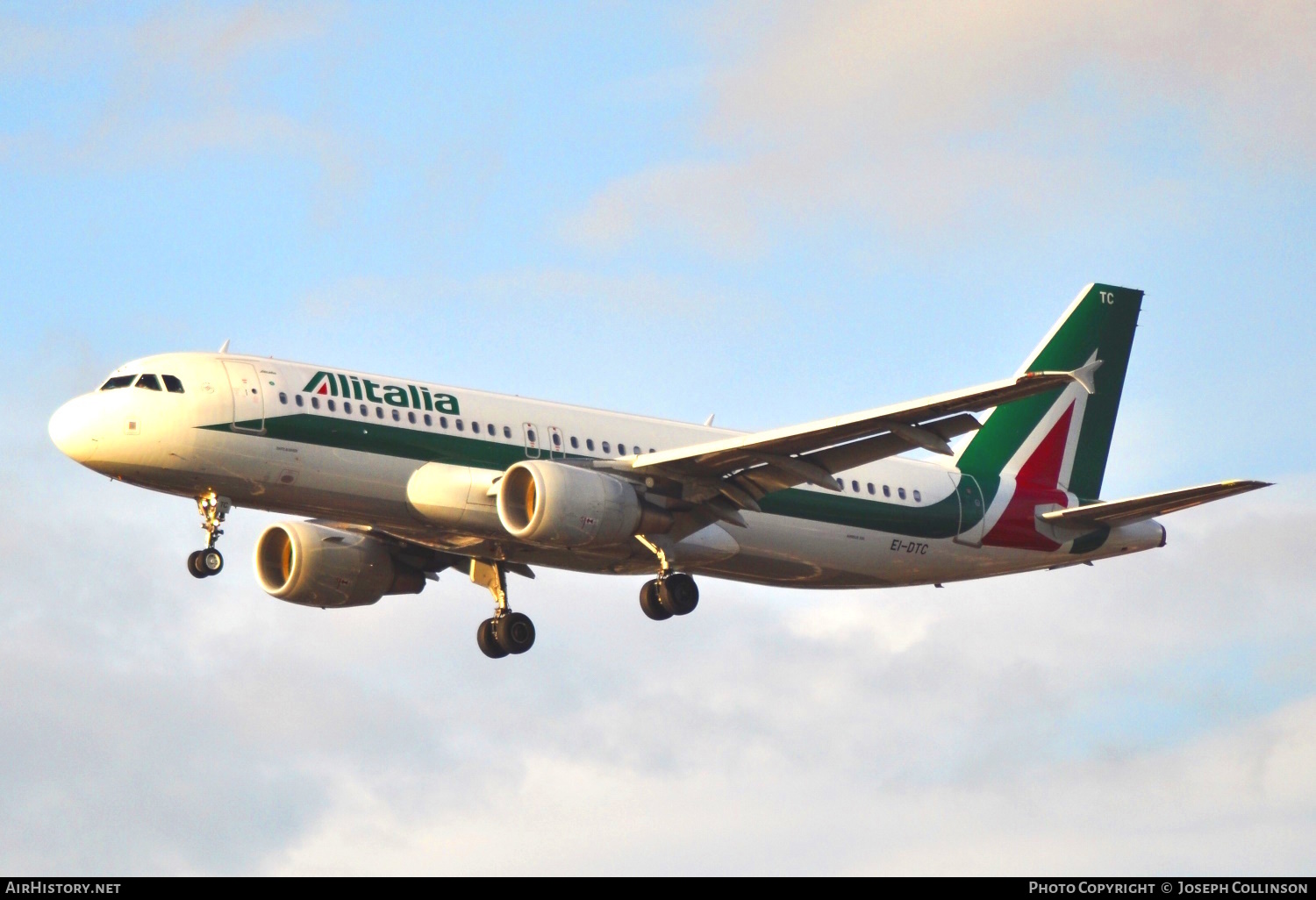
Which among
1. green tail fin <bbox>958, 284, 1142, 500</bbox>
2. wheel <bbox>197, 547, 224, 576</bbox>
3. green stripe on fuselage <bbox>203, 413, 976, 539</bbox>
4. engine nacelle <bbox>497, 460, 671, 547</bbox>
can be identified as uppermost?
green tail fin <bbox>958, 284, 1142, 500</bbox>

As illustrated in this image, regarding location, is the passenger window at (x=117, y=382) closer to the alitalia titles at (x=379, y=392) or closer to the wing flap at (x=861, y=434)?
the alitalia titles at (x=379, y=392)

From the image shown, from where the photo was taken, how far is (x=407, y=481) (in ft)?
141

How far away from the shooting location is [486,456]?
4419cm

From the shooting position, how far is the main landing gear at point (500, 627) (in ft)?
162

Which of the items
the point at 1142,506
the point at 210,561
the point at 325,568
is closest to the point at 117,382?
the point at 210,561

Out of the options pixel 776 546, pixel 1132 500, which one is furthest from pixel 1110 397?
pixel 776 546

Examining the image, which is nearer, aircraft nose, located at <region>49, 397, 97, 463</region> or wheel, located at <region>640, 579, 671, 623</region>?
aircraft nose, located at <region>49, 397, 97, 463</region>

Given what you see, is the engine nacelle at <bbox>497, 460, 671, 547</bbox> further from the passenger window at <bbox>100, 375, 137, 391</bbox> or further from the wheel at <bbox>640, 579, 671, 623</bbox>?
the passenger window at <bbox>100, 375, 137, 391</bbox>

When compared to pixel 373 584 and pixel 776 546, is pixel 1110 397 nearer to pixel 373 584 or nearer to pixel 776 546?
pixel 776 546

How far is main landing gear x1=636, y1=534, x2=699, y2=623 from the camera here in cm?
4550

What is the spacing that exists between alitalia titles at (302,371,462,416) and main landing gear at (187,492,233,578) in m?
2.96

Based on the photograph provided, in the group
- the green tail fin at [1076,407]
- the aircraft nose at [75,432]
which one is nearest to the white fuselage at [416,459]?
the aircraft nose at [75,432]

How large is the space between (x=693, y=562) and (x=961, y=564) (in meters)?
7.98

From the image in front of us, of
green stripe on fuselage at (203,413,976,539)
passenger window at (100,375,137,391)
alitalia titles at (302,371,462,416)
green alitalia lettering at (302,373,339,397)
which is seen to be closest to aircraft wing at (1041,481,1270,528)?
green stripe on fuselage at (203,413,976,539)
